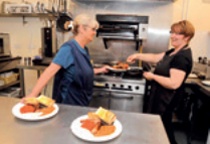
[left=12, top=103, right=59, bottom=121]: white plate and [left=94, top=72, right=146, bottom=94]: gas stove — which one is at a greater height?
[left=12, top=103, right=59, bottom=121]: white plate

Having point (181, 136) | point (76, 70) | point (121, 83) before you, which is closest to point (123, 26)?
point (121, 83)

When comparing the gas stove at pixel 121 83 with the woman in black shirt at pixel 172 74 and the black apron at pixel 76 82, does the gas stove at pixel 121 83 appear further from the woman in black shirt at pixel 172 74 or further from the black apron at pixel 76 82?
the black apron at pixel 76 82

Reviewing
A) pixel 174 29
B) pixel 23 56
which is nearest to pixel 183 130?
pixel 174 29

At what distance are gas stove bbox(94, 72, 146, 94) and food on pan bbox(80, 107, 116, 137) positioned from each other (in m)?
1.12

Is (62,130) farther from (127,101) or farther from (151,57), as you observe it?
(151,57)

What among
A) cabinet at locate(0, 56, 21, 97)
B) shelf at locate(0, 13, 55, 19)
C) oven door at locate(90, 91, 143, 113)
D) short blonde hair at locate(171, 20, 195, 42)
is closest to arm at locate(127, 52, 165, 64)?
oven door at locate(90, 91, 143, 113)

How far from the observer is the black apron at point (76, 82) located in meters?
1.31

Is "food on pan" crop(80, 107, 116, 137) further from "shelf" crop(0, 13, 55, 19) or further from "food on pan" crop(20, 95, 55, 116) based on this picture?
"shelf" crop(0, 13, 55, 19)

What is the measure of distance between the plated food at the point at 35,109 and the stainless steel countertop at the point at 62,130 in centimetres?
2

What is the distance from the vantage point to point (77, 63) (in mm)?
1313

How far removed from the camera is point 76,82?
134cm

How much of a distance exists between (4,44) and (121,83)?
5.98 ft

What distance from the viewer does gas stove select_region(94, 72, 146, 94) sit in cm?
195

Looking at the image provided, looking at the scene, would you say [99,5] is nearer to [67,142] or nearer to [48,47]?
[48,47]
